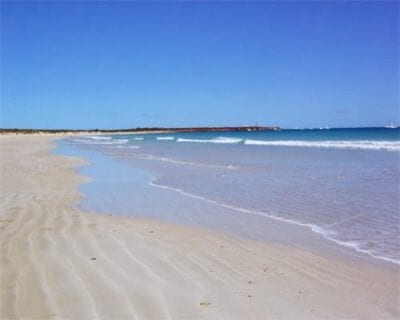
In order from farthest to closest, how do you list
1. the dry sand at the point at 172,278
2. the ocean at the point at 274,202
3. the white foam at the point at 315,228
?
the ocean at the point at 274,202
the white foam at the point at 315,228
the dry sand at the point at 172,278

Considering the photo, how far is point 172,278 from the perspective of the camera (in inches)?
193

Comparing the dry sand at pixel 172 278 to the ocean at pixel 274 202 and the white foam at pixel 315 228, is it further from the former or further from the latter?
the ocean at pixel 274 202

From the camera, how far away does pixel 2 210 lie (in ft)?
29.8

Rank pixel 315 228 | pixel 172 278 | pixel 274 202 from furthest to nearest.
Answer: pixel 274 202, pixel 315 228, pixel 172 278

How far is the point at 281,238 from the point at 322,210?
2.29 m

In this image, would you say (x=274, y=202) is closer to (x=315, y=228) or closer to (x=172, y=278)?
(x=315, y=228)

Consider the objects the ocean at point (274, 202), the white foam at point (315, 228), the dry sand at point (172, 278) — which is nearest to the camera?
the dry sand at point (172, 278)

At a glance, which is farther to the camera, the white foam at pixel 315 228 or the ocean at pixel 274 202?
the ocean at pixel 274 202

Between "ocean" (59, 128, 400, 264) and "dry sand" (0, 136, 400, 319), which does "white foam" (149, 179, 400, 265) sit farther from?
"dry sand" (0, 136, 400, 319)

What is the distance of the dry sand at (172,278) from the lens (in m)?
4.07

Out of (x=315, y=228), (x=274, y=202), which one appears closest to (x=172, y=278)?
(x=315, y=228)

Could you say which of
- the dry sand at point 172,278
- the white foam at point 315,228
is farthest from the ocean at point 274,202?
the dry sand at point 172,278

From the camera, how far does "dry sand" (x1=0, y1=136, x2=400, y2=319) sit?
13.3 ft

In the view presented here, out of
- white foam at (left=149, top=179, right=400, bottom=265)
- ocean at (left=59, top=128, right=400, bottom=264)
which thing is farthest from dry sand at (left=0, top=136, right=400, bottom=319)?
ocean at (left=59, top=128, right=400, bottom=264)
